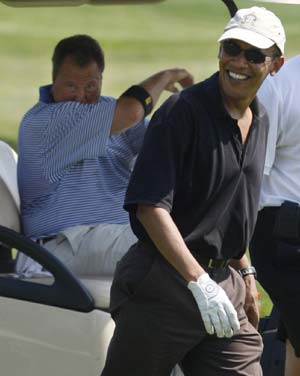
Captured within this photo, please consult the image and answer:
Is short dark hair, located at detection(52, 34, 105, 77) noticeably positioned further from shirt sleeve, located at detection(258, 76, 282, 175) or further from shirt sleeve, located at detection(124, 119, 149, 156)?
shirt sleeve, located at detection(258, 76, 282, 175)

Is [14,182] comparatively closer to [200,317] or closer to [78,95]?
[78,95]

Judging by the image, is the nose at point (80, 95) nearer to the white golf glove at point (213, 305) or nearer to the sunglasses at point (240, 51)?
the sunglasses at point (240, 51)

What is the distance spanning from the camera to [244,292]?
4.50m

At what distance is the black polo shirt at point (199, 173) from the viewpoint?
13.7ft

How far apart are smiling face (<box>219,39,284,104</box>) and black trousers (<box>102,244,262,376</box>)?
562 millimetres

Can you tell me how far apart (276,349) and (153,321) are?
5.07ft

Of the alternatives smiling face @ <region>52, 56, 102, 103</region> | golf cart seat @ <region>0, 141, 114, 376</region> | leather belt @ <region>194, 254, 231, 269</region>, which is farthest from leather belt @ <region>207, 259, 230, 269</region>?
smiling face @ <region>52, 56, 102, 103</region>

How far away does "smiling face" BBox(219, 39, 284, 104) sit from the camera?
431 centimetres

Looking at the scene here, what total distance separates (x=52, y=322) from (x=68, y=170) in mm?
785

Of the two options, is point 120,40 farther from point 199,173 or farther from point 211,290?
point 211,290

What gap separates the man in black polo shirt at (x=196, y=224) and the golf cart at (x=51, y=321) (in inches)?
23.8

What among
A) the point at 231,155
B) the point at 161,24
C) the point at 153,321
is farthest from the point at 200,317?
the point at 161,24

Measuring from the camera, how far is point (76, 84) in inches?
223

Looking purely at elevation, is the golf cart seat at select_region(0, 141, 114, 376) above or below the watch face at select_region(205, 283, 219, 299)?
below
